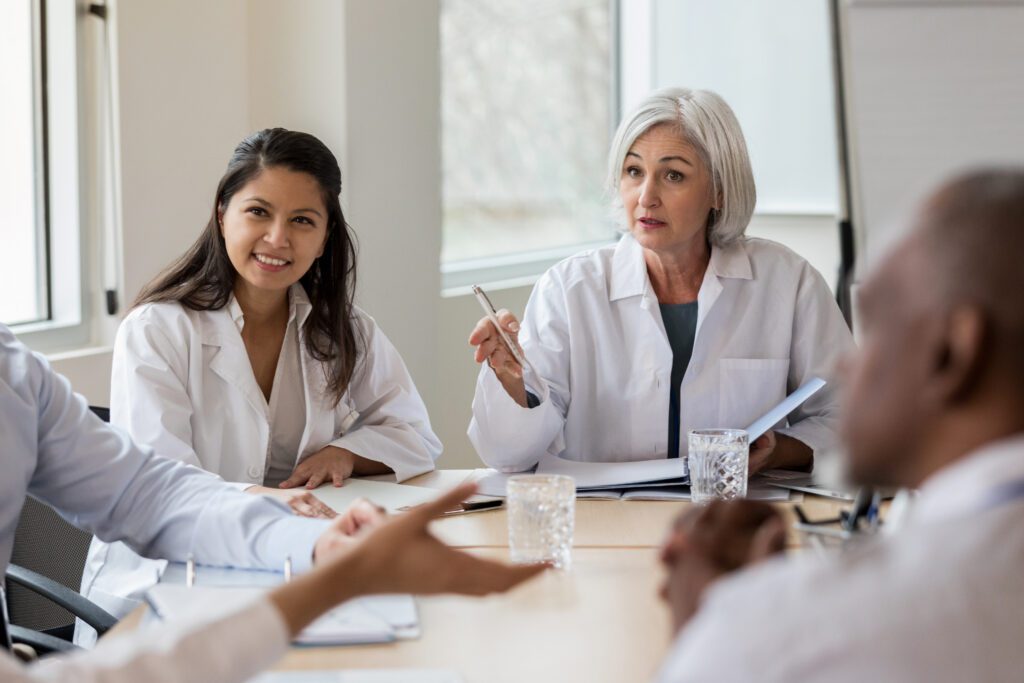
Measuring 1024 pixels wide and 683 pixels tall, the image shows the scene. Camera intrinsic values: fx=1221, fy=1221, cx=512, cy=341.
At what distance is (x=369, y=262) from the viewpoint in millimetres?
3924

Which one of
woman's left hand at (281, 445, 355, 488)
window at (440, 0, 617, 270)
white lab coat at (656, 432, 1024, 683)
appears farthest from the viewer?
window at (440, 0, 617, 270)

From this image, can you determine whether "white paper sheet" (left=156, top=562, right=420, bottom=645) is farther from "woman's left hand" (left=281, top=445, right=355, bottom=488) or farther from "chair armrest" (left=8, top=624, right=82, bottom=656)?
"woman's left hand" (left=281, top=445, right=355, bottom=488)

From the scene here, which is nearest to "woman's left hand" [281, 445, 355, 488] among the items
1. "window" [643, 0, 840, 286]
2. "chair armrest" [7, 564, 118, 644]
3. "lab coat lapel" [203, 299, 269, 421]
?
"lab coat lapel" [203, 299, 269, 421]

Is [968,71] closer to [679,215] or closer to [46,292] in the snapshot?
[679,215]

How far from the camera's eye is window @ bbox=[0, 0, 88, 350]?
3365mm

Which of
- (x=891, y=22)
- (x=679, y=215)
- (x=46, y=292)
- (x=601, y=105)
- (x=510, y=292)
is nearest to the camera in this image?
(x=891, y=22)

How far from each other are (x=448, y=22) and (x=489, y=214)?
0.81m

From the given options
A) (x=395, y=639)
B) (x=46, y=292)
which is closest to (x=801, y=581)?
(x=395, y=639)

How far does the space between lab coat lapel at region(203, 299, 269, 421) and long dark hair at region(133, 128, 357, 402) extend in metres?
0.07

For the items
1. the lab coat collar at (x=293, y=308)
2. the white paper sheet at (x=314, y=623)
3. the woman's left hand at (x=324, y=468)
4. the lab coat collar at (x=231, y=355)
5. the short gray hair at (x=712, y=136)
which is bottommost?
the white paper sheet at (x=314, y=623)

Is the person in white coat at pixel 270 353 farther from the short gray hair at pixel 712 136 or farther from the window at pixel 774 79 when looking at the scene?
the window at pixel 774 79

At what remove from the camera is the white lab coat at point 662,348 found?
2.46 m

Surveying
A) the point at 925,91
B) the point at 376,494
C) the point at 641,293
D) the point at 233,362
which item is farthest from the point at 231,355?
the point at 925,91

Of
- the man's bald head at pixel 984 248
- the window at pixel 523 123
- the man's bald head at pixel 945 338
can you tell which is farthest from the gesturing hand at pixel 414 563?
the window at pixel 523 123
